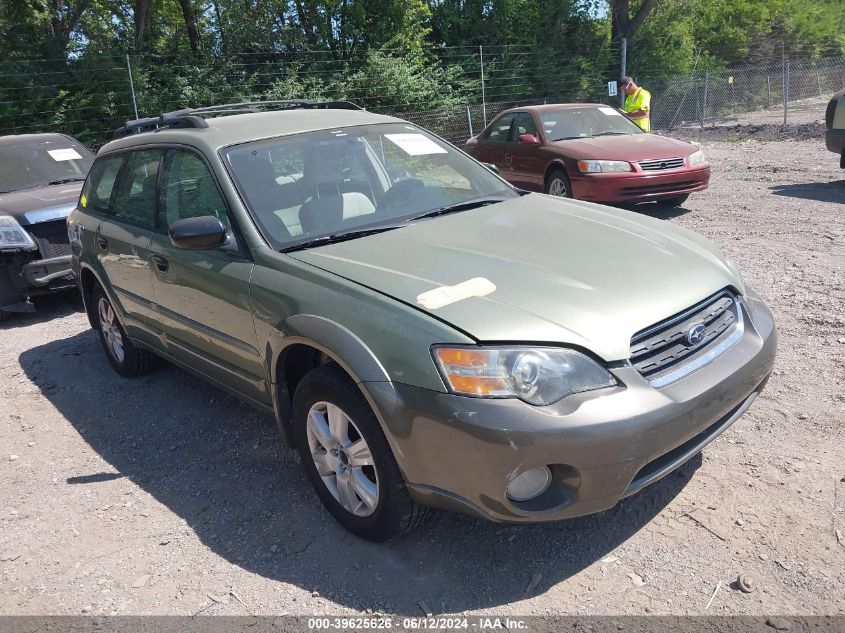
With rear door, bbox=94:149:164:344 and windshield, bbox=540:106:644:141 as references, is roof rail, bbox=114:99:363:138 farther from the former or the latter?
windshield, bbox=540:106:644:141

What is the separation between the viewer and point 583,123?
1005cm

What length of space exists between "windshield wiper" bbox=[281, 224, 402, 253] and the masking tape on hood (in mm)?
796

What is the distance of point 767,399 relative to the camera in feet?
13.1

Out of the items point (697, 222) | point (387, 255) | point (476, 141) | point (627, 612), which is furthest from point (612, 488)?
point (476, 141)

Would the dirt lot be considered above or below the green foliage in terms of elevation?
below

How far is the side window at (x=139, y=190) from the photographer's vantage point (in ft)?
14.0

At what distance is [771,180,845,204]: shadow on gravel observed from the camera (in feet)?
30.1

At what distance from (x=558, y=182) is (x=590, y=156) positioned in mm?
→ 626

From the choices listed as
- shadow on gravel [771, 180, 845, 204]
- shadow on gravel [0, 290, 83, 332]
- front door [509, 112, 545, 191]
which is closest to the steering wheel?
shadow on gravel [0, 290, 83, 332]

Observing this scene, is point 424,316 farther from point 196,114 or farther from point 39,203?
point 39,203

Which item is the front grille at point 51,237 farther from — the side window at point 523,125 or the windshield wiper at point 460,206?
the side window at point 523,125

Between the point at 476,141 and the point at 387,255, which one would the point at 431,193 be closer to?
the point at 387,255

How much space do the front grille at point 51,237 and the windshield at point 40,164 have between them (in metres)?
1.09

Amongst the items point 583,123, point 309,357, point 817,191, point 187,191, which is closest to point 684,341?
point 309,357
